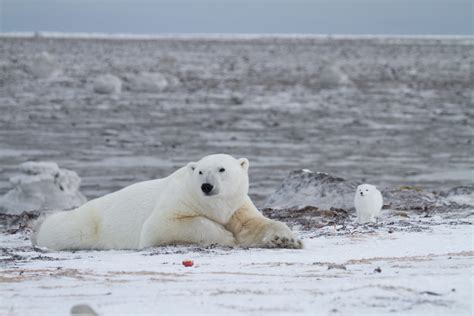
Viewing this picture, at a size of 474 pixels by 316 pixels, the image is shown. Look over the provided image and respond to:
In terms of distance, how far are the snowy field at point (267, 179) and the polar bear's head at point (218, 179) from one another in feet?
1.43

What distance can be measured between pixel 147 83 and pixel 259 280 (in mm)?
23908

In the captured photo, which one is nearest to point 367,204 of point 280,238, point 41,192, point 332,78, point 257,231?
point 257,231

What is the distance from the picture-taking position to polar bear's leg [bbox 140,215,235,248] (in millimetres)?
5379

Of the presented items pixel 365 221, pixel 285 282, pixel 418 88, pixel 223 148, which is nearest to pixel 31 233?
pixel 365 221

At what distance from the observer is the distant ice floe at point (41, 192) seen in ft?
29.6

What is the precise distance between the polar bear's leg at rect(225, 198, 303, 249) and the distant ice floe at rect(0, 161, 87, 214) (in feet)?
12.5

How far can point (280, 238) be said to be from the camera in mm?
5137

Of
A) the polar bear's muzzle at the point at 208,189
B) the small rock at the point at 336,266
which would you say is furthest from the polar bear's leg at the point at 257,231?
the small rock at the point at 336,266

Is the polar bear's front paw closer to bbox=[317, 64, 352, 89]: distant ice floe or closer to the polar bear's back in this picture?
the polar bear's back

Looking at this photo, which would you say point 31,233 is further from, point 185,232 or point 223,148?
point 223,148

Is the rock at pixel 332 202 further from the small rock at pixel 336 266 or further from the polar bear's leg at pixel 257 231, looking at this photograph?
the small rock at pixel 336 266

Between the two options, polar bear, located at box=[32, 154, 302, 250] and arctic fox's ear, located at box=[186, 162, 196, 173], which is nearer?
polar bear, located at box=[32, 154, 302, 250]

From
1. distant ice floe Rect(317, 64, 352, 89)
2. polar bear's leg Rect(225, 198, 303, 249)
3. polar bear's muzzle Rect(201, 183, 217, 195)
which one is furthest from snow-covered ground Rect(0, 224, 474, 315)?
distant ice floe Rect(317, 64, 352, 89)

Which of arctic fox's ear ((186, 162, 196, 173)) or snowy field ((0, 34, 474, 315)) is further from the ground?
arctic fox's ear ((186, 162, 196, 173))
